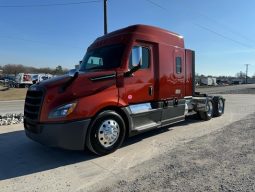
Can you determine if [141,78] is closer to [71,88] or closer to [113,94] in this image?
[113,94]

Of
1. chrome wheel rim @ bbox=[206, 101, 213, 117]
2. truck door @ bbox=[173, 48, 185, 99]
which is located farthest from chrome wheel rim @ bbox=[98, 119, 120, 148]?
chrome wheel rim @ bbox=[206, 101, 213, 117]

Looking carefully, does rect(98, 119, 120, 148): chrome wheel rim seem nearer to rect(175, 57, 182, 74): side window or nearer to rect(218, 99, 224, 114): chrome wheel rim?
rect(175, 57, 182, 74): side window

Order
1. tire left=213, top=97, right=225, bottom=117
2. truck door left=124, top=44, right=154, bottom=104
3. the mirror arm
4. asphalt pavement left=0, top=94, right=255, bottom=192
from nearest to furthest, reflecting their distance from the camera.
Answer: asphalt pavement left=0, top=94, right=255, bottom=192
the mirror arm
truck door left=124, top=44, right=154, bottom=104
tire left=213, top=97, right=225, bottom=117

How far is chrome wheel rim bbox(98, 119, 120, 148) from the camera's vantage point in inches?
242

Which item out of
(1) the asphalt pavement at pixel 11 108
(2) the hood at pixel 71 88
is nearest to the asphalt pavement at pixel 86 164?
(2) the hood at pixel 71 88

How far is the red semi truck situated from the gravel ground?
47.6 inches

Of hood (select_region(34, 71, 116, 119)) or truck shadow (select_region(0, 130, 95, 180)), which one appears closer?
truck shadow (select_region(0, 130, 95, 180))

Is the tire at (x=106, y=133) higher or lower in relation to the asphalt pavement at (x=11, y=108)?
higher

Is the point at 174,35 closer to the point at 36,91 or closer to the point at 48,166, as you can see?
the point at 36,91

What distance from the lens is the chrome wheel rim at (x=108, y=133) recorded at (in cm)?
614

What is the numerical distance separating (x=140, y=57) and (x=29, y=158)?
3.45 meters

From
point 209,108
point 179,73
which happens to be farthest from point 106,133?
point 209,108

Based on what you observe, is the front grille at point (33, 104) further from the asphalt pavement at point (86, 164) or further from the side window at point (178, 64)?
the side window at point (178, 64)

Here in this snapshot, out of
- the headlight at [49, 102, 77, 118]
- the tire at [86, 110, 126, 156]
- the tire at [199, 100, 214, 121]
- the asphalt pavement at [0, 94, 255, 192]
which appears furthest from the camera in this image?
the tire at [199, 100, 214, 121]
